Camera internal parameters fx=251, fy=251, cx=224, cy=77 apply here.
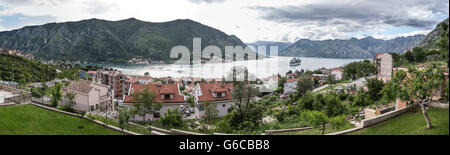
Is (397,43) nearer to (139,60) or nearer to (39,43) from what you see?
(139,60)

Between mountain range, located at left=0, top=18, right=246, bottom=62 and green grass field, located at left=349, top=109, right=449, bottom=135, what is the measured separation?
69433 millimetres

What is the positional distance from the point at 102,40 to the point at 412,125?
303ft

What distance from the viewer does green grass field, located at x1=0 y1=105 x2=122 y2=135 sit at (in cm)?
494

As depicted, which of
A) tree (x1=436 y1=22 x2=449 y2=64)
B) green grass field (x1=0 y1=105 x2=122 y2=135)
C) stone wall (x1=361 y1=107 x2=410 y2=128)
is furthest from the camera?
green grass field (x1=0 y1=105 x2=122 y2=135)

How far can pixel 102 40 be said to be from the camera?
84312 mm

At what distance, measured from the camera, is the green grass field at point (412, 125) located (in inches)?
147

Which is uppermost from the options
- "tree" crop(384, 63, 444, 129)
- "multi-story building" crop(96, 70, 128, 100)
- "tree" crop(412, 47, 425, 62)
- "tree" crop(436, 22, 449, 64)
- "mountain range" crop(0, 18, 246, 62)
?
"mountain range" crop(0, 18, 246, 62)

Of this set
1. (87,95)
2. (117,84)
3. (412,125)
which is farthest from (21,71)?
(412,125)

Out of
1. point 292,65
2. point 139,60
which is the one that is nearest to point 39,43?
point 139,60

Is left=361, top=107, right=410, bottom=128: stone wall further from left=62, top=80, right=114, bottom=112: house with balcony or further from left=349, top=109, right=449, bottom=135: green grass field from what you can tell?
left=62, top=80, right=114, bottom=112: house with balcony

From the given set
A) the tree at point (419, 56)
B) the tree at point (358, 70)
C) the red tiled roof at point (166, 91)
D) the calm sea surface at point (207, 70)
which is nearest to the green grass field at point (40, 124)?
the red tiled roof at point (166, 91)

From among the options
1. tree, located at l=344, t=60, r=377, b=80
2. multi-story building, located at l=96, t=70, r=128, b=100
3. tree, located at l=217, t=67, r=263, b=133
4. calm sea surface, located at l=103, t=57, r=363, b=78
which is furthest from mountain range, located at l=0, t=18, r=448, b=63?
tree, located at l=217, t=67, r=263, b=133
